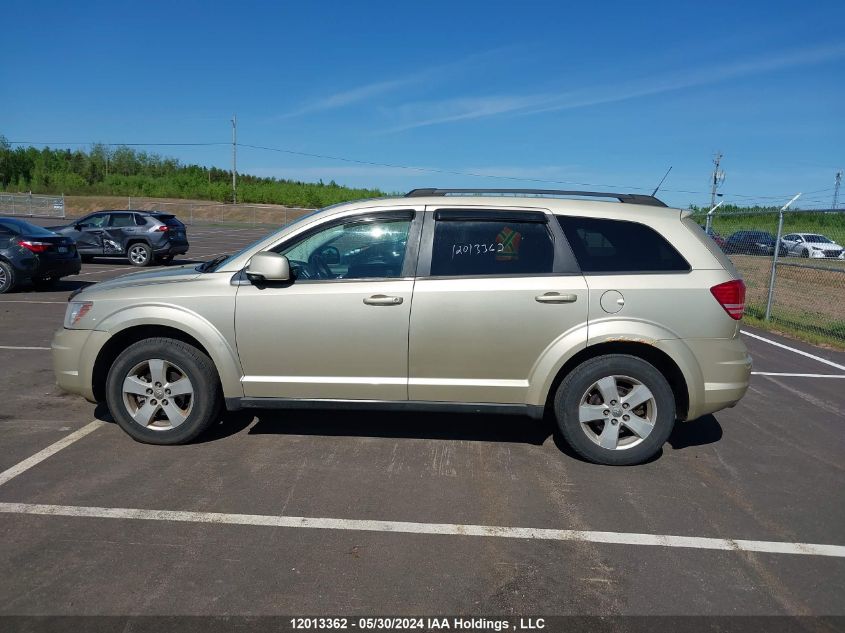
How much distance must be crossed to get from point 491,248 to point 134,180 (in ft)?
280

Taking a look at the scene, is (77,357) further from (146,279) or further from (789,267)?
(789,267)

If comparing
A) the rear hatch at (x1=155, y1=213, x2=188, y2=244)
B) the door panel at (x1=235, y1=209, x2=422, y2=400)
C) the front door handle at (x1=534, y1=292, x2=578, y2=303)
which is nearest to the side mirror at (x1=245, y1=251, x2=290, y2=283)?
the door panel at (x1=235, y1=209, x2=422, y2=400)

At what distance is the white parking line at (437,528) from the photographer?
11.8 feet

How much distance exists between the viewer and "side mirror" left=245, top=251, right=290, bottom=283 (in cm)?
450

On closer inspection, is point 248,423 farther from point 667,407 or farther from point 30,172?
point 30,172

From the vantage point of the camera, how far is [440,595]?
120 inches

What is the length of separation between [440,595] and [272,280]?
249 cm

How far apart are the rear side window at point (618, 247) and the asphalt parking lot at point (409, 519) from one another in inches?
56.5

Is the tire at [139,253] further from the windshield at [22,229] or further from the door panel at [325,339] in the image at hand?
the door panel at [325,339]

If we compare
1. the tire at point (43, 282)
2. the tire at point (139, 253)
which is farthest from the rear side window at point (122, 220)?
the tire at point (43, 282)

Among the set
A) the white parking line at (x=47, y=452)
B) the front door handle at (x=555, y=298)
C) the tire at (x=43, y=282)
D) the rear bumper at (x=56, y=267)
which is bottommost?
the white parking line at (x=47, y=452)

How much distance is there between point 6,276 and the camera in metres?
12.6

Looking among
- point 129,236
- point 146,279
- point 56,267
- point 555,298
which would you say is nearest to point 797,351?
point 555,298

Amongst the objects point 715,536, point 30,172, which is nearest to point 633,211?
point 715,536
